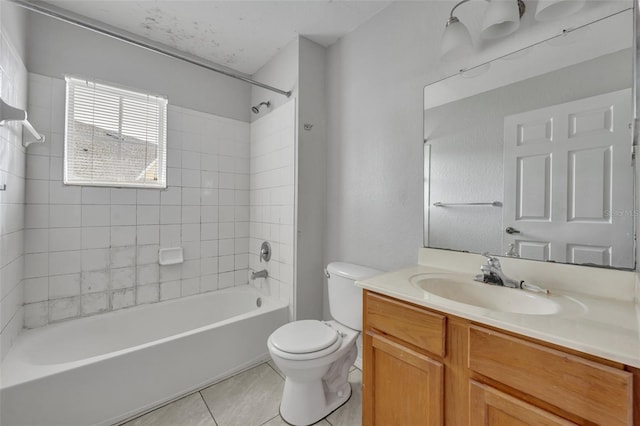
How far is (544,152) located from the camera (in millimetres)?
1114

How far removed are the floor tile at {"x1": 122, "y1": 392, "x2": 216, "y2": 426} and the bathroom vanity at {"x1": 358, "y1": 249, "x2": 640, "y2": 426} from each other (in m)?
0.93

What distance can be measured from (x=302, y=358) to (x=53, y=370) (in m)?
1.21

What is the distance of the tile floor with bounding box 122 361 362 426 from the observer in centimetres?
142

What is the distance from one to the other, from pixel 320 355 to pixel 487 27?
5.77 ft

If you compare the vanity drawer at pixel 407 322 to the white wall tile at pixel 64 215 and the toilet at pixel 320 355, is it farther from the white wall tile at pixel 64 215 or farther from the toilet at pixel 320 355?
the white wall tile at pixel 64 215

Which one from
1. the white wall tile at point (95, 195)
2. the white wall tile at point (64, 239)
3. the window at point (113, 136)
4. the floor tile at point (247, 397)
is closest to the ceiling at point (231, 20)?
the window at point (113, 136)

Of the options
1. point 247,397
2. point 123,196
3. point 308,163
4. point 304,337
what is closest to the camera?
point 304,337

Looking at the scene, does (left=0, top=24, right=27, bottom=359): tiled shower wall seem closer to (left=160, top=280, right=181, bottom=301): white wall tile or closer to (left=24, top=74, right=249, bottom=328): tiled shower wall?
(left=24, top=74, right=249, bottom=328): tiled shower wall

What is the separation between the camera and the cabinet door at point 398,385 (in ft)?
3.02

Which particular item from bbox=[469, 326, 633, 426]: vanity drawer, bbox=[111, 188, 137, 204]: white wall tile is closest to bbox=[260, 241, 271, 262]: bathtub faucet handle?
bbox=[111, 188, 137, 204]: white wall tile

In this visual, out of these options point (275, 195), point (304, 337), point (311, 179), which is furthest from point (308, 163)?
point (304, 337)

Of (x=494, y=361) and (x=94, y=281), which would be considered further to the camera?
(x=94, y=281)

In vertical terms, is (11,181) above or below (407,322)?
above

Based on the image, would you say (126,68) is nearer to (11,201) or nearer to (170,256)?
(11,201)
